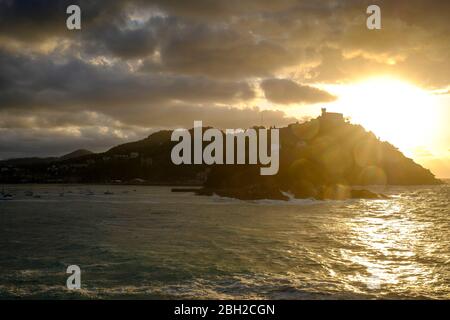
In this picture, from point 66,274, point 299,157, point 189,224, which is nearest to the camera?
point 66,274

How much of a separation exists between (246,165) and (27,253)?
12014cm

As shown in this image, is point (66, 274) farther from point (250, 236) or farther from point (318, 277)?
point (250, 236)

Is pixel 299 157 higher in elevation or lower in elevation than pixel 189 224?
higher

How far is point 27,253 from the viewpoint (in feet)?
90.9

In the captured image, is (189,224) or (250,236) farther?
(189,224)

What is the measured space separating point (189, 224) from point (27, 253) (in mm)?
22037
